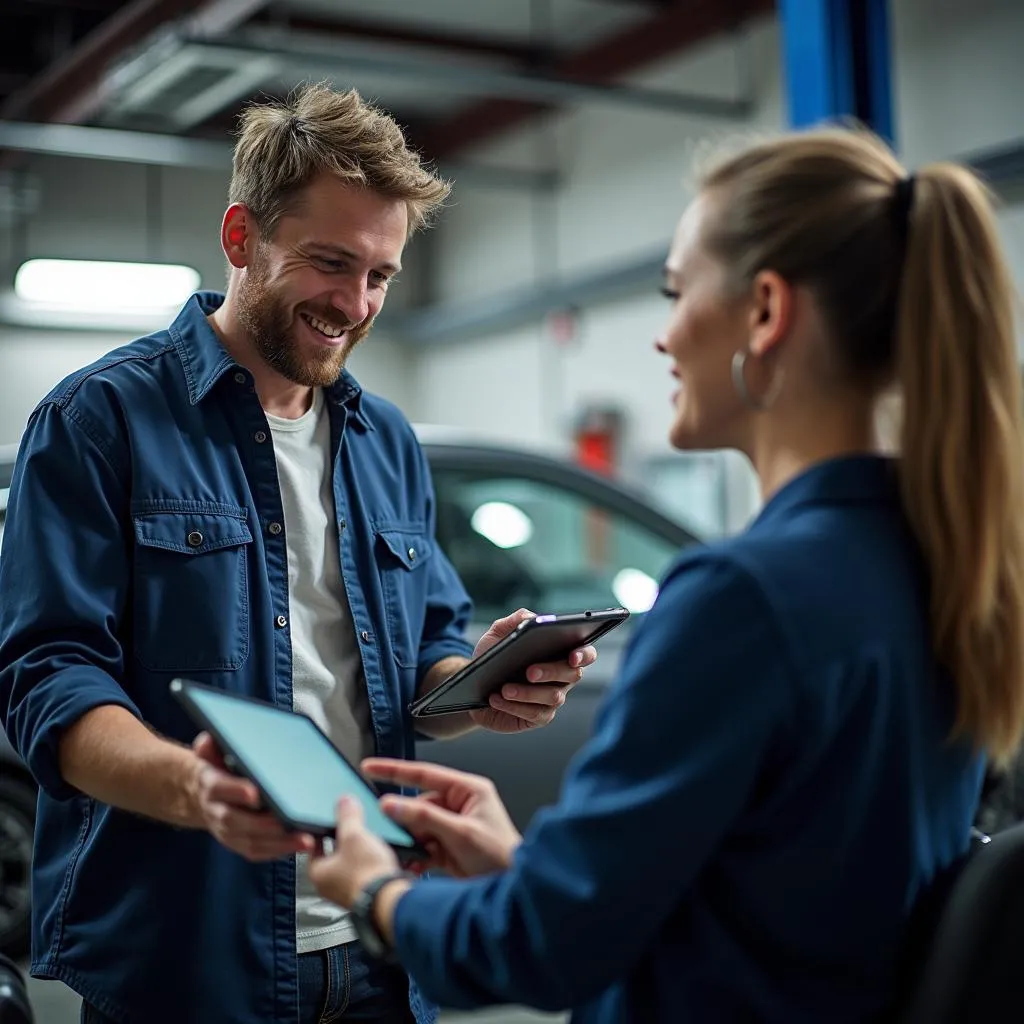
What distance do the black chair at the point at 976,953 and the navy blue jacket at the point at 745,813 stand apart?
26 millimetres

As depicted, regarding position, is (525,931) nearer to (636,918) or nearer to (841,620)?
(636,918)

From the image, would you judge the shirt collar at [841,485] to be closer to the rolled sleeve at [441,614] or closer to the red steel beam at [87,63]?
the rolled sleeve at [441,614]

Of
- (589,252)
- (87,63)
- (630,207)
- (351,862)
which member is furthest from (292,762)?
(589,252)

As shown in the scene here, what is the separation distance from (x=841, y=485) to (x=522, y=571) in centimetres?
313

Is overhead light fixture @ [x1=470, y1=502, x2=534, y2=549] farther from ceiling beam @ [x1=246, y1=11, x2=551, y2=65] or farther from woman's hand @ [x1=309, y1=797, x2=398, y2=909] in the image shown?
ceiling beam @ [x1=246, y1=11, x2=551, y2=65]

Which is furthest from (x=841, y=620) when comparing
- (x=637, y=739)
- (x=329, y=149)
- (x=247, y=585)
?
(x=329, y=149)

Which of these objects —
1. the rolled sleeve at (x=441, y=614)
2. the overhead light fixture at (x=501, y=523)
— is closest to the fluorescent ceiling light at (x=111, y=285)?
the overhead light fixture at (x=501, y=523)

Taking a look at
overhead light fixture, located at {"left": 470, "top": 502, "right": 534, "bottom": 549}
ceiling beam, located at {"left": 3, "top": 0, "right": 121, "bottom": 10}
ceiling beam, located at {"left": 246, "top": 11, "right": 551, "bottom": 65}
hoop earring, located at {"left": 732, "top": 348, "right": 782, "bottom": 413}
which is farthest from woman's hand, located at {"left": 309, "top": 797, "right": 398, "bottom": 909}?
ceiling beam, located at {"left": 246, "top": 11, "right": 551, "bottom": 65}

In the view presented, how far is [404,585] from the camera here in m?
1.73

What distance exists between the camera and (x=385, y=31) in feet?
28.3

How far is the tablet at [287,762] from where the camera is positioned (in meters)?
1.10

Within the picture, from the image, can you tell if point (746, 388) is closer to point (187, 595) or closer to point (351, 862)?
point (351, 862)

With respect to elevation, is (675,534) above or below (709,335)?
below

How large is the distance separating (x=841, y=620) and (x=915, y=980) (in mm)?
284
